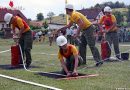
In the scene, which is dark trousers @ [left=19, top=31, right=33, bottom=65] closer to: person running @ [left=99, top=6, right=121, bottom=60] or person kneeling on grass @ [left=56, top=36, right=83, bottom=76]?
person kneeling on grass @ [left=56, top=36, right=83, bottom=76]

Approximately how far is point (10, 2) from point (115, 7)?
200ft

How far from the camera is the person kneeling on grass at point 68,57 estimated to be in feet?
31.7

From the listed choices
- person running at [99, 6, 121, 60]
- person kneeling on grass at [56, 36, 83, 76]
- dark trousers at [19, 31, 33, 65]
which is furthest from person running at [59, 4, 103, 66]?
person running at [99, 6, 121, 60]

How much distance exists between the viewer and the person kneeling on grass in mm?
9673

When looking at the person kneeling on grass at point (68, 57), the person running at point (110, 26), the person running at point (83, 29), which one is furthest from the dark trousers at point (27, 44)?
the person running at point (110, 26)

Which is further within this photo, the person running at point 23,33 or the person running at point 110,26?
the person running at point 110,26

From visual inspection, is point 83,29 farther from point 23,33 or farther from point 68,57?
point 68,57

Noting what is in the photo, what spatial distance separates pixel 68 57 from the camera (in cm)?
1018

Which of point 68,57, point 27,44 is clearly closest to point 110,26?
point 27,44

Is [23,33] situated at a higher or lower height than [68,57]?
higher

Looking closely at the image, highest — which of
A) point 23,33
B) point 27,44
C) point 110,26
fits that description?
point 23,33

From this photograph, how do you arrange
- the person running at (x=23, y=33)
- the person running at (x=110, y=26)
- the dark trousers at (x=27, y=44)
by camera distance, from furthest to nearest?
the person running at (x=110, y=26) < the dark trousers at (x=27, y=44) < the person running at (x=23, y=33)

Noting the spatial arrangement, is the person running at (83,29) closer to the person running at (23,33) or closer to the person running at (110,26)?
the person running at (23,33)

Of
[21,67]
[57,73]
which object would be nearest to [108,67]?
[57,73]
